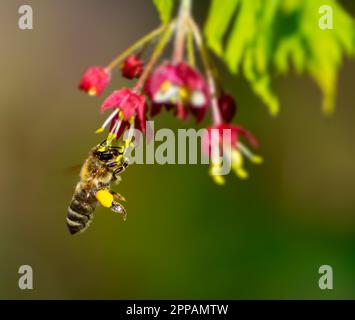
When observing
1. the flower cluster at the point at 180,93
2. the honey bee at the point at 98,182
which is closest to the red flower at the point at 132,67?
the flower cluster at the point at 180,93

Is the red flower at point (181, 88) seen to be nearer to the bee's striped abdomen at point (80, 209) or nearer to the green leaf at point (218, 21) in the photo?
the green leaf at point (218, 21)

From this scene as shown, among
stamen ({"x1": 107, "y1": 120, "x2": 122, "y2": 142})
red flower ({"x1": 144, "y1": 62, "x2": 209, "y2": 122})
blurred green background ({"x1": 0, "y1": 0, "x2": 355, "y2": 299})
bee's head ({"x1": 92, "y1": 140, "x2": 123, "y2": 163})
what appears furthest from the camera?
blurred green background ({"x1": 0, "y1": 0, "x2": 355, "y2": 299})

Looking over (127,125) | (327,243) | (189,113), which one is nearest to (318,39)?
(189,113)

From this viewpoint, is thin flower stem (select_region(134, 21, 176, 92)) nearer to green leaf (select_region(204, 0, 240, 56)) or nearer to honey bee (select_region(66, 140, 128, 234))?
green leaf (select_region(204, 0, 240, 56))

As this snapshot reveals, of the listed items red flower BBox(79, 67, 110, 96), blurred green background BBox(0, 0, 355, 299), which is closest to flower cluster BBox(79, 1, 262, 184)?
red flower BBox(79, 67, 110, 96)
